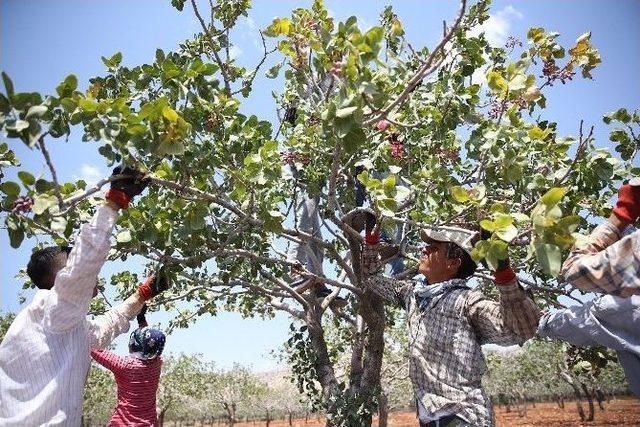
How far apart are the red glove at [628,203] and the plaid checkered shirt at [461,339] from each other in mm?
530

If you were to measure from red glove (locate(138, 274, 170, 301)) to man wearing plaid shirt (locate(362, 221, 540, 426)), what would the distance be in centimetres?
170

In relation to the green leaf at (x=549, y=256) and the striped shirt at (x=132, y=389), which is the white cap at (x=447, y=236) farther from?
the striped shirt at (x=132, y=389)

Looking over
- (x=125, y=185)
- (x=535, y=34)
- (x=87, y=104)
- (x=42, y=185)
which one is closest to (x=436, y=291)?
(x=125, y=185)

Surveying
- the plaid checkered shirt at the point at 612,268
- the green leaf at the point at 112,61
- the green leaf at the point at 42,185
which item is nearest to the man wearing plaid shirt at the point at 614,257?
the plaid checkered shirt at the point at 612,268

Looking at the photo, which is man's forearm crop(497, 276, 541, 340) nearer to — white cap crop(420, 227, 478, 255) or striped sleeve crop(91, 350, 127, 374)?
Result: white cap crop(420, 227, 478, 255)

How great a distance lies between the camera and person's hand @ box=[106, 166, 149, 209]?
92.4 inches

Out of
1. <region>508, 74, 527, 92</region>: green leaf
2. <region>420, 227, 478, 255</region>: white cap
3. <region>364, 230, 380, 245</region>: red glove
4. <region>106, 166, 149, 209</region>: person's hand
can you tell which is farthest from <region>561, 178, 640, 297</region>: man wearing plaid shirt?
<region>106, 166, 149, 209</region>: person's hand

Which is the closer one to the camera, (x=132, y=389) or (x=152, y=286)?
(x=152, y=286)

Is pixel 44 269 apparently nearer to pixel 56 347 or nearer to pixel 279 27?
pixel 56 347

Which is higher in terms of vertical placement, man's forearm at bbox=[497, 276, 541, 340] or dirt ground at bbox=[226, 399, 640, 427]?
man's forearm at bbox=[497, 276, 541, 340]

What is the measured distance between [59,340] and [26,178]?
88 centimetres

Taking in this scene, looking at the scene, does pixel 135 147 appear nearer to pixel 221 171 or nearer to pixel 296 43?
pixel 221 171

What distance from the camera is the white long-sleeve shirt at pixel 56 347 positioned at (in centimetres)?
229

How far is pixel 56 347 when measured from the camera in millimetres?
2473
